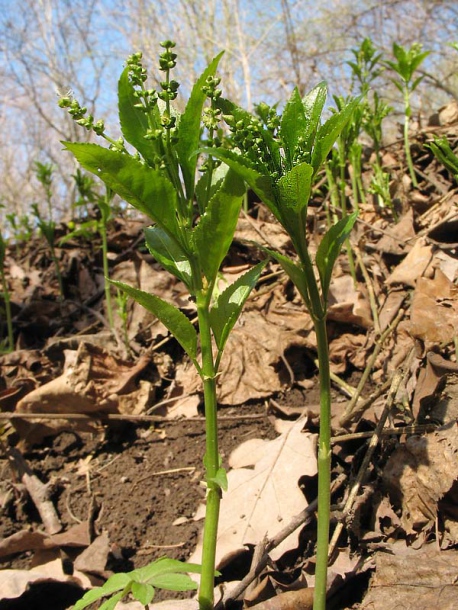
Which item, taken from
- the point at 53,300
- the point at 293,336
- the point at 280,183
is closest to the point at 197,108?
the point at 280,183

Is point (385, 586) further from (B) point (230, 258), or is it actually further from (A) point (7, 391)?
(B) point (230, 258)

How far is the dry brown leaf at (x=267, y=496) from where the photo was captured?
1.67 metres

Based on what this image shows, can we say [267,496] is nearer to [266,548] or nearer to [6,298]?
[266,548]

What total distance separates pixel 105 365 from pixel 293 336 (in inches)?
38.7

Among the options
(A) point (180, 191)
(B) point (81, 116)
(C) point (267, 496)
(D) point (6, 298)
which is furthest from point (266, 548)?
(D) point (6, 298)

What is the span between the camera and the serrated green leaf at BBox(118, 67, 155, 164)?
1.18 metres

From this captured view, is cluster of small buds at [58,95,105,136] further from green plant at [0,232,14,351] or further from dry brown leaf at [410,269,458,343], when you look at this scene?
green plant at [0,232,14,351]

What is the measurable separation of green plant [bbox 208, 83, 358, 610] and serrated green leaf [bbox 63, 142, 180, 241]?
0.54 ft

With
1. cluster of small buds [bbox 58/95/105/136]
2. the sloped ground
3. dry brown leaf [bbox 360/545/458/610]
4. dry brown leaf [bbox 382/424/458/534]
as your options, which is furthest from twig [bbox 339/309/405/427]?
cluster of small buds [bbox 58/95/105/136]

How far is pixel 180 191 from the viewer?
125 cm

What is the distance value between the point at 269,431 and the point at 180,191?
4.15ft

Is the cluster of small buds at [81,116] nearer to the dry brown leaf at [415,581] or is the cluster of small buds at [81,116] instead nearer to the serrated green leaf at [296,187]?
the serrated green leaf at [296,187]

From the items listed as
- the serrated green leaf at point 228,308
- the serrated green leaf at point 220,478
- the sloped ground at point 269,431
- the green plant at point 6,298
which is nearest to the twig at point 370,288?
the sloped ground at point 269,431

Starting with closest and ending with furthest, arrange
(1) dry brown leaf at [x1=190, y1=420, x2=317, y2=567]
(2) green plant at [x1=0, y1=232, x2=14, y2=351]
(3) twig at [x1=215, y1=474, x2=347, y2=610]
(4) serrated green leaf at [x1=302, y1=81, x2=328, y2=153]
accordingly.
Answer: (4) serrated green leaf at [x1=302, y1=81, x2=328, y2=153], (3) twig at [x1=215, y1=474, x2=347, y2=610], (1) dry brown leaf at [x1=190, y1=420, x2=317, y2=567], (2) green plant at [x1=0, y1=232, x2=14, y2=351]
